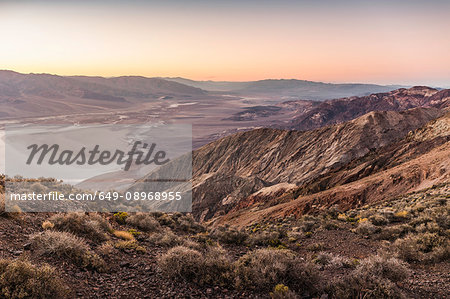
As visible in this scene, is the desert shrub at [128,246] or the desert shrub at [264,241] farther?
the desert shrub at [264,241]

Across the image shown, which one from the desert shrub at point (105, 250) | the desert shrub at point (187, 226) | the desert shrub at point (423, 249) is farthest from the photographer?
the desert shrub at point (187, 226)

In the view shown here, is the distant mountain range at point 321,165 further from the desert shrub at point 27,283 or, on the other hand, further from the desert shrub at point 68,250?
the desert shrub at point 27,283

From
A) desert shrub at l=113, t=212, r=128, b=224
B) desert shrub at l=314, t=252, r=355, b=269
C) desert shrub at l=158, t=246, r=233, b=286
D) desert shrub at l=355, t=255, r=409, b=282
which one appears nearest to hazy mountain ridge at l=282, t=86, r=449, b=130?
desert shrub at l=113, t=212, r=128, b=224

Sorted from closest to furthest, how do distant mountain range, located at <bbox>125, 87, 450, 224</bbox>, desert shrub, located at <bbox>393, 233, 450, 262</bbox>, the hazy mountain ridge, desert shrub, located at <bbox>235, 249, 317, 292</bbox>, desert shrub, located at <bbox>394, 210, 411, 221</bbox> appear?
1. desert shrub, located at <bbox>235, 249, 317, 292</bbox>
2. desert shrub, located at <bbox>393, 233, 450, 262</bbox>
3. desert shrub, located at <bbox>394, 210, 411, 221</bbox>
4. distant mountain range, located at <bbox>125, 87, 450, 224</bbox>
5. the hazy mountain ridge

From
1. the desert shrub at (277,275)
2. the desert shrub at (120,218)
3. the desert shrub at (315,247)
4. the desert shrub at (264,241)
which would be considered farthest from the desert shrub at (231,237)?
the desert shrub at (277,275)

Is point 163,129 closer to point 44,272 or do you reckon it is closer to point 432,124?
point 432,124

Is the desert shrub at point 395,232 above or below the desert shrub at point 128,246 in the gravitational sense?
below

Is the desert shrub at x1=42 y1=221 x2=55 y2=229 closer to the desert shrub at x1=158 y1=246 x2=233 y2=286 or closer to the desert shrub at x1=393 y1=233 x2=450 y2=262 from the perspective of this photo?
the desert shrub at x1=158 y1=246 x2=233 y2=286
